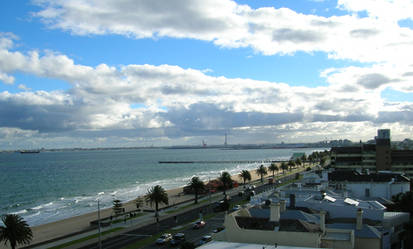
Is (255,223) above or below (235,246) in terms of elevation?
above

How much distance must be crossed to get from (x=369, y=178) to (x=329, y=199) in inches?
1074

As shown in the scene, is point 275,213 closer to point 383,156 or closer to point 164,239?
point 164,239

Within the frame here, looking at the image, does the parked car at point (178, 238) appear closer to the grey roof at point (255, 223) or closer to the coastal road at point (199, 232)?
the coastal road at point (199, 232)

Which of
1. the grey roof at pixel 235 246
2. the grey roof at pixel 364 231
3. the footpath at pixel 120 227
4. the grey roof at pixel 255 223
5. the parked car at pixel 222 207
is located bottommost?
the footpath at pixel 120 227

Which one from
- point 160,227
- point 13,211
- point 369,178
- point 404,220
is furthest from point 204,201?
point 404,220

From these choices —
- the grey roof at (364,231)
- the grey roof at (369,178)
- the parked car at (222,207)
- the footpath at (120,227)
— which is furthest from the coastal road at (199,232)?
the grey roof at (369,178)

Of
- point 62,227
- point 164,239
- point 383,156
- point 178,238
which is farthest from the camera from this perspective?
point 383,156

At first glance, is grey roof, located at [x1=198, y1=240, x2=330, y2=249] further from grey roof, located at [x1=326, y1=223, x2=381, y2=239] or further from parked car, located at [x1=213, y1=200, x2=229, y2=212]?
parked car, located at [x1=213, y1=200, x2=229, y2=212]

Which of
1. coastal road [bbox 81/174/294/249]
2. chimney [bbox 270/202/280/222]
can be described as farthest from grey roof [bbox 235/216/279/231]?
coastal road [bbox 81/174/294/249]

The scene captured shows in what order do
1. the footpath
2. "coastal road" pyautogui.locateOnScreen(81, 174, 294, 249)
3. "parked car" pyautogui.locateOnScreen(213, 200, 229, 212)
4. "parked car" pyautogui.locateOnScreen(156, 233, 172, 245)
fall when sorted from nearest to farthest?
"parked car" pyautogui.locateOnScreen(156, 233, 172, 245), "coastal road" pyautogui.locateOnScreen(81, 174, 294, 249), the footpath, "parked car" pyautogui.locateOnScreen(213, 200, 229, 212)

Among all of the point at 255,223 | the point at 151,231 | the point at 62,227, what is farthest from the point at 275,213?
the point at 62,227

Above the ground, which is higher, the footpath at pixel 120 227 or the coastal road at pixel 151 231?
the coastal road at pixel 151 231

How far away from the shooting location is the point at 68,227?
65.8 meters

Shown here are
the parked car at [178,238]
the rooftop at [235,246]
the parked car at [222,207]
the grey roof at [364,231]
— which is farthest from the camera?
the parked car at [222,207]
